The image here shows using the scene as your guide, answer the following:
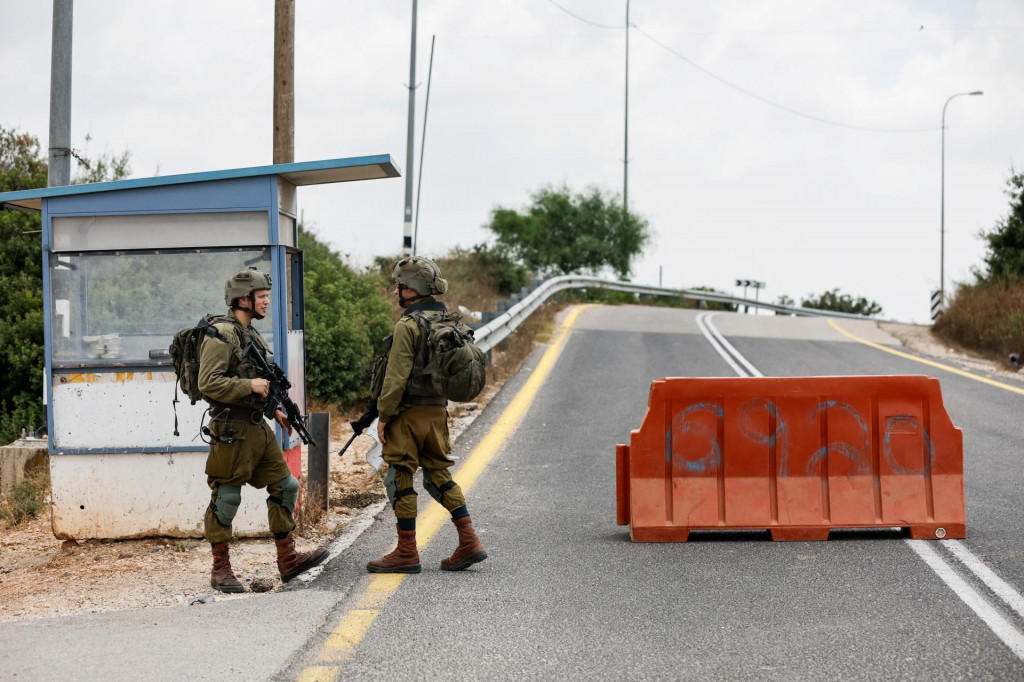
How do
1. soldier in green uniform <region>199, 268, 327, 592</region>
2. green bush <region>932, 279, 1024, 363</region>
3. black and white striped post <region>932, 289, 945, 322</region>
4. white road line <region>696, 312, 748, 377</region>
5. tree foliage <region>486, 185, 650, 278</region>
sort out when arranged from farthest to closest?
tree foliage <region>486, 185, 650, 278</region>
black and white striped post <region>932, 289, 945, 322</region>
green bush <region>932, 279, 1024, 363</region>
white road line <region>696, 312, 748, 377</region>
soldier in green uniform <region>199, 268, 327, 592</region>

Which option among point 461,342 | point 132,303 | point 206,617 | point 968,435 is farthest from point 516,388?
point 206,617

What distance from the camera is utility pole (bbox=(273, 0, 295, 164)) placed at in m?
12.6

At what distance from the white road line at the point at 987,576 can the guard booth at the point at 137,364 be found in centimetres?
442

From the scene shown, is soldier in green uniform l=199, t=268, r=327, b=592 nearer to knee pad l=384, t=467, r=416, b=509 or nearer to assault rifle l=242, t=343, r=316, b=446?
assault rifle l=242, t=343, r=316, b=446

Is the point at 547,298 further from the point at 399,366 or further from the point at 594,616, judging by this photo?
the point at 594,616

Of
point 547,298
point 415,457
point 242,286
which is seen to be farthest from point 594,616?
point 547,298

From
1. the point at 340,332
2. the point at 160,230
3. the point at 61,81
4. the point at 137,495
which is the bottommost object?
the point at 137,495

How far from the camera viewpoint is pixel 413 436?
6266 millimetres

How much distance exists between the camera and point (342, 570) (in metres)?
6.34

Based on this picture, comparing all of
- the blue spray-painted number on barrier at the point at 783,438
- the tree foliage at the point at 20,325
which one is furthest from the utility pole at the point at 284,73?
the blue spray-painted number on barrier at the point at 783,438

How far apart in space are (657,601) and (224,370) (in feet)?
8.90

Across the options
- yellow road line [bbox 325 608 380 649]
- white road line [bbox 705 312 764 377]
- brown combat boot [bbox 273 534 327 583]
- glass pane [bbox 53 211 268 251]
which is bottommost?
yellow road line [bbox 325 608 380 649]

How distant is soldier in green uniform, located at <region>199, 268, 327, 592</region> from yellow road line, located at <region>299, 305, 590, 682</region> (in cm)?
71

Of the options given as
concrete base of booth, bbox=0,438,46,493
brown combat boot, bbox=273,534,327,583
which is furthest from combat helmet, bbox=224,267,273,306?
concrete base of booth, bbox=0,438,46,493
